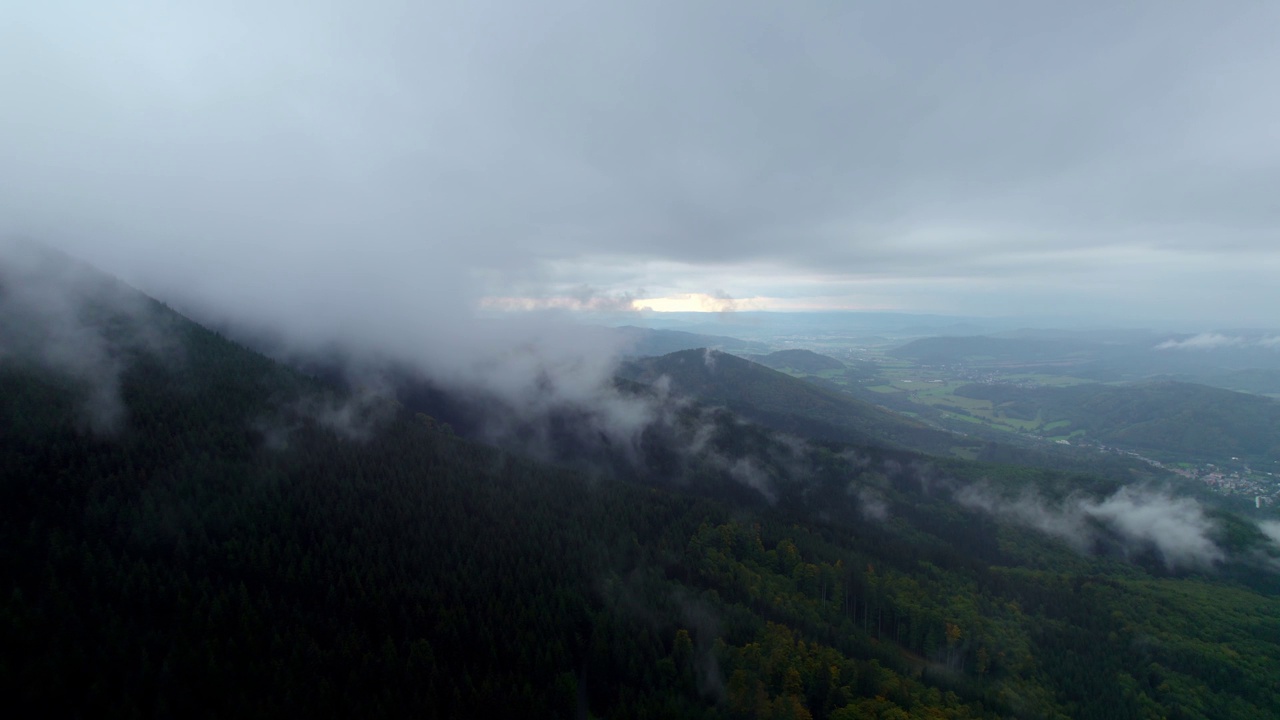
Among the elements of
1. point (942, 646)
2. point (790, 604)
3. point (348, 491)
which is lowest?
point (942, 646)

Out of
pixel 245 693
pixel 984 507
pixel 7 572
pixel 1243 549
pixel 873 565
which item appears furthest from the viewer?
pixel 984 507

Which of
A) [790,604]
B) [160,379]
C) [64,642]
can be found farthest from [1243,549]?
[160,379]

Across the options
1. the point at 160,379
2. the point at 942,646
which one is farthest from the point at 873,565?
the point at 160,379

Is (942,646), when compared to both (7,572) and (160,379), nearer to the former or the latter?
(7,572)

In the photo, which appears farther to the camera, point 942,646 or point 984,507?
point 984,507

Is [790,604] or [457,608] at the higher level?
[457,608]

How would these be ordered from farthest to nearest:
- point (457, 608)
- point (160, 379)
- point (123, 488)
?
point (160, 379) < point (123, 488) < point (457, 608)
